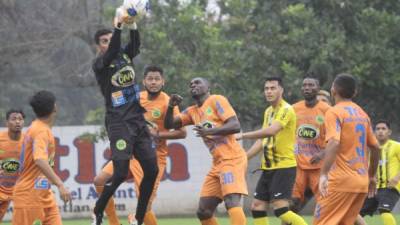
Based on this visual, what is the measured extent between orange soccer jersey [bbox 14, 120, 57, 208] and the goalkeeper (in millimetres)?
1054

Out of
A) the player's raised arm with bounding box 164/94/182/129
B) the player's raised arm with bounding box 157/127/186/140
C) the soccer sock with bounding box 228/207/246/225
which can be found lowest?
the soccer sock with bounding box 228/207/246/225

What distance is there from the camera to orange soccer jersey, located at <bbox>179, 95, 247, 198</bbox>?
12758 mm

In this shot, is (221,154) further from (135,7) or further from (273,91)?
(135,7)

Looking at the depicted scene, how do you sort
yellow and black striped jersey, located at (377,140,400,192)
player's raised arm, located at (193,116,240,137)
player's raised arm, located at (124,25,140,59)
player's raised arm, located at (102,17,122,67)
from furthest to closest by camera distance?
yellow and black striped jersey, located at (377,140,400,192)
player's raised arm, located at (193,116,240,137)
player's raised arm, located at (124,25,140,59)
player's raised arm, located at (102,17,122,67)

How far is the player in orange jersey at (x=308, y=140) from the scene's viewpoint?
15.0 meters

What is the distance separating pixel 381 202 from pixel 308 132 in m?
2.06

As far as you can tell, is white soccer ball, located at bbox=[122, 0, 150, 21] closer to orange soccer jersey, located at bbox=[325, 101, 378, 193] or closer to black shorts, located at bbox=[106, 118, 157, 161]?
black shorts, located at bbox=[106, 118, 157, 161]

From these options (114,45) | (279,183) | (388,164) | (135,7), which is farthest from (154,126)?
(388,164)

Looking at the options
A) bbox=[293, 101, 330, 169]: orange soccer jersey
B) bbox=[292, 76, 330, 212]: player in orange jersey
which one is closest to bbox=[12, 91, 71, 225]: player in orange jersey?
bbox=[292, 76, 330, 212]: player in orange jersey

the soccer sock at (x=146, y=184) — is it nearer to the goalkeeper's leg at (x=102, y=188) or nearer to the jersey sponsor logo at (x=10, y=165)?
the goalkeeper's leg at (x=102, y=188)

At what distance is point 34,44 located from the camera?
93.6ft

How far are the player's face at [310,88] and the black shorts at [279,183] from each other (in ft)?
5.38

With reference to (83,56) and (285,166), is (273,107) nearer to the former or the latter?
(285,166)

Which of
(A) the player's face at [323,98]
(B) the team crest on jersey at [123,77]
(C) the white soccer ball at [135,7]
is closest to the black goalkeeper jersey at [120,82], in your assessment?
(B) the team crest on jersey at [123,77]
